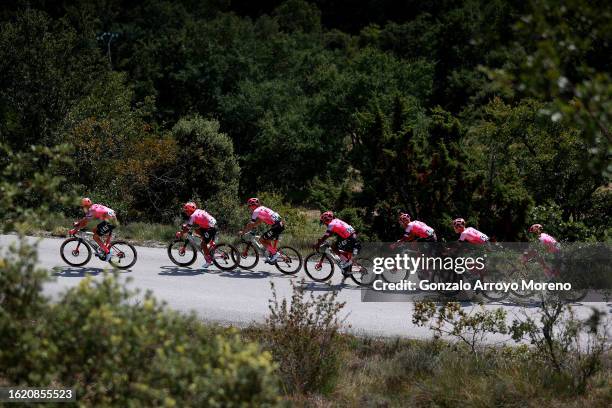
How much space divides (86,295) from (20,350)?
682 mm

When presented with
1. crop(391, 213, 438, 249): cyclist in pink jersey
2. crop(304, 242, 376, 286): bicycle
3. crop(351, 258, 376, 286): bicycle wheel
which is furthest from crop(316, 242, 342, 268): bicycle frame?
crop(391, 213, 438, 249): cyclist in pink jersey

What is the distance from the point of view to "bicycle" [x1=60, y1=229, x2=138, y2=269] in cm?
1670

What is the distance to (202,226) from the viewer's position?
16.9m

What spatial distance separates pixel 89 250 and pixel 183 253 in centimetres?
224

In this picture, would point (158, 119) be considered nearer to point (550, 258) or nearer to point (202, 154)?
point (202, 154)

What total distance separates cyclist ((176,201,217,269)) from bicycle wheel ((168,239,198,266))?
341mm

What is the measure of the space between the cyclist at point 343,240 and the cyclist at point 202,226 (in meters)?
2.80

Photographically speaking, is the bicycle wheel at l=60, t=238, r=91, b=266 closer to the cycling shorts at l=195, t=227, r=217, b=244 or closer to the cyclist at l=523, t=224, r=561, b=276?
the cycling shorts at l=195, t=227, r=217, b=244

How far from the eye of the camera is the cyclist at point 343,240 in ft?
53.0

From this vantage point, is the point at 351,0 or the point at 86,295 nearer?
the point at 86,295

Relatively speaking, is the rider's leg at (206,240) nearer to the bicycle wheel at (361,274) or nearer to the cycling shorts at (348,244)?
the cycling shorts at (348,244)

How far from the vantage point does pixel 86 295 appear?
18.3 ft

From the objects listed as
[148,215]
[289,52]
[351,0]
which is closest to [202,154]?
Result: [148,215]

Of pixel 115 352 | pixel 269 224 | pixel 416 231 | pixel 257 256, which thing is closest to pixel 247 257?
pixel 257 256
